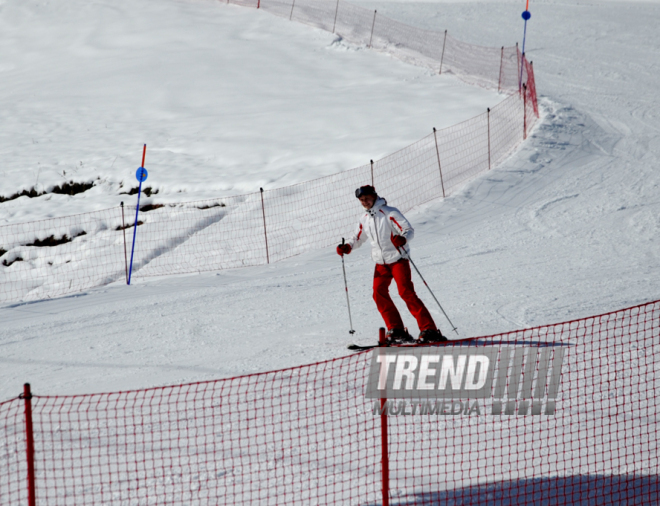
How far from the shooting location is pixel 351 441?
561 centimetres

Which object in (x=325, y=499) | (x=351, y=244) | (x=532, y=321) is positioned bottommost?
(x=325, y=499)

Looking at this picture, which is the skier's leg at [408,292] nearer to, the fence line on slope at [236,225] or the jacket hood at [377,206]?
the jacket hood at [377,206]

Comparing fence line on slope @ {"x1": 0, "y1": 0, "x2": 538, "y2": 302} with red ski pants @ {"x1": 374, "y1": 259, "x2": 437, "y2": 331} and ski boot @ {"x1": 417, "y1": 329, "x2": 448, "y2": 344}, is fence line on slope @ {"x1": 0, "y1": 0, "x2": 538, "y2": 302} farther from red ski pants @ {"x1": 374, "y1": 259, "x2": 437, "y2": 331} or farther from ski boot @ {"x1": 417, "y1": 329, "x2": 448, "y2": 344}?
ski boot @ {"x1": 417, "y1": 329, "x2": 448, "y2": 344}

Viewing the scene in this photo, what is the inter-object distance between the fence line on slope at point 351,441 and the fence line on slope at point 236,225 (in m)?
5.96

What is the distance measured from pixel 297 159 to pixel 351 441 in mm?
11427

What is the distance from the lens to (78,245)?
13.9 meters

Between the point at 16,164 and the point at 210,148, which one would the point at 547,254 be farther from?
the point at 16,164

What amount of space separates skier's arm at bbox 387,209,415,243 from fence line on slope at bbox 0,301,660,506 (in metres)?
1.23

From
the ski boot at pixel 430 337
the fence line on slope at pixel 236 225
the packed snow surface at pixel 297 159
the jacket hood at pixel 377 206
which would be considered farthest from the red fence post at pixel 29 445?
the fence line on slope at pixel 236 225

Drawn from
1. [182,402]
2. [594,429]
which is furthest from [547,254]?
[182,402]

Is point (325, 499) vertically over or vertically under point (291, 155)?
under

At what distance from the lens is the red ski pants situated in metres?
7.20

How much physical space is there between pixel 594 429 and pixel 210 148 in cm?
1398

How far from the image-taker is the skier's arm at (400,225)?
6.97 meters
